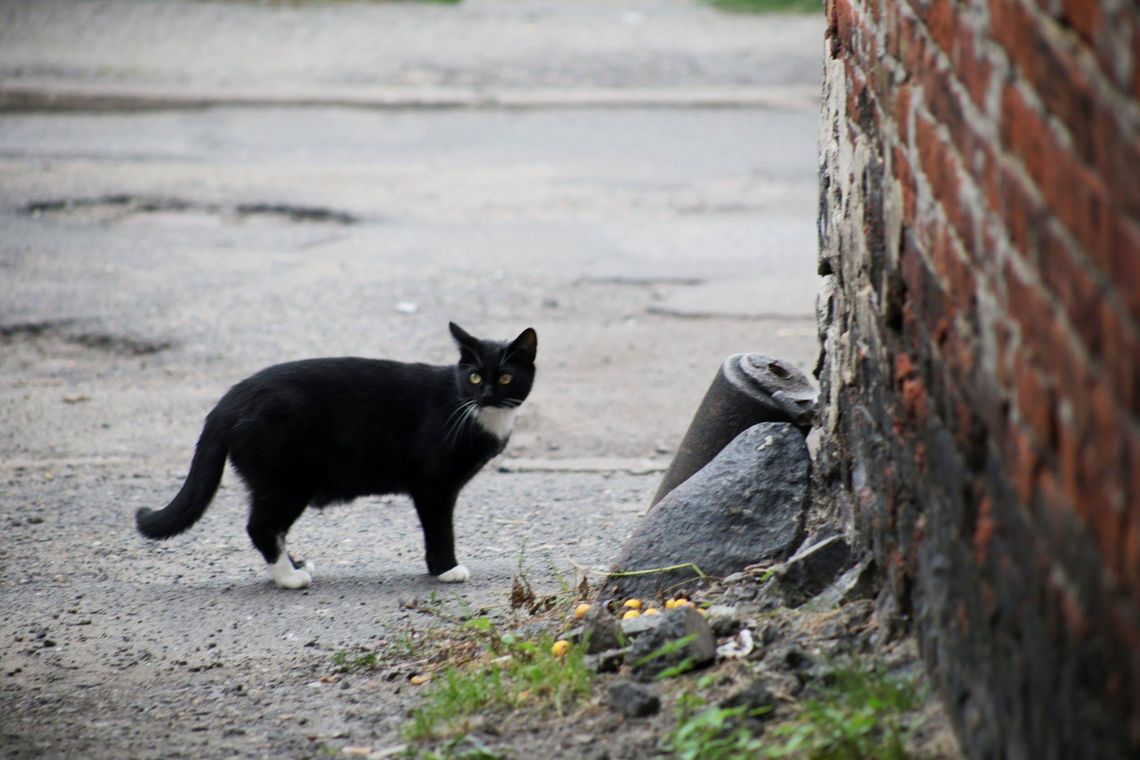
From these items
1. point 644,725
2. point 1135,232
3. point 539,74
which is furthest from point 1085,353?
point 539,74

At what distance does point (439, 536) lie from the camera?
4.85 metres

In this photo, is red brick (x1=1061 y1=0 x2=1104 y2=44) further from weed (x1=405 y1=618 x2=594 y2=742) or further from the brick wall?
weed (x1=405 y1=618 x2=594 y2=742)

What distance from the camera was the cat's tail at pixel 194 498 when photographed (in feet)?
15.6

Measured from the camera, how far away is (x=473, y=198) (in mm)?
10586

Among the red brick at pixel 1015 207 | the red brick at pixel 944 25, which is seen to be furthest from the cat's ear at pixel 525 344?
the red brick at pixel 1015 207

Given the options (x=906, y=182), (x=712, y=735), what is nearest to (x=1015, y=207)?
(x=906, y=182)

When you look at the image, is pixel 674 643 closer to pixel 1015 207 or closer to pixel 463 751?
pixel 463 751

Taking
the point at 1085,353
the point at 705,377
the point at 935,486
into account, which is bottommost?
the point at 705,377

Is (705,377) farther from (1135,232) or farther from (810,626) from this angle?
(1135,232)

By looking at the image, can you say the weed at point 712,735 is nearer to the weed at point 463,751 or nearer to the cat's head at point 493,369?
the weed at point 463,751

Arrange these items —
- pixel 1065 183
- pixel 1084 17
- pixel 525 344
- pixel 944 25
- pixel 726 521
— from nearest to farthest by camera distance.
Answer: pixel 1084 17 → pixel 1065 183 → pixel 944 25 → pixel 726 521 → pixel 525 344

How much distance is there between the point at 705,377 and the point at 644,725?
13.1 feet

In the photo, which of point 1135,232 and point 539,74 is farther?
point 539,74

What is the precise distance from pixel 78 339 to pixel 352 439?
11.5ft
